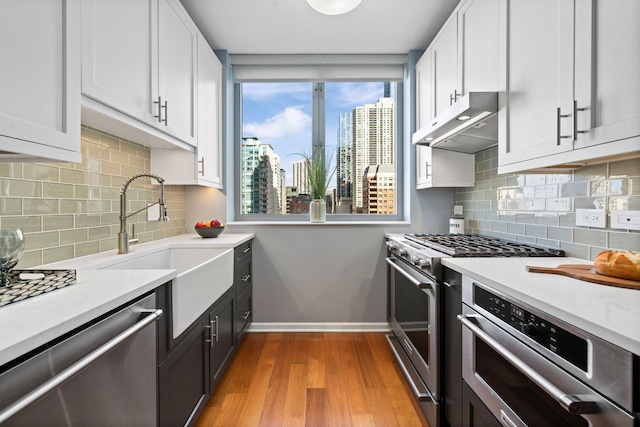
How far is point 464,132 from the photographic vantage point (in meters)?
1.89

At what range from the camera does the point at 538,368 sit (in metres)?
0.88

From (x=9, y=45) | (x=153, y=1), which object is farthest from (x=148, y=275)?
(x=153, y=1)

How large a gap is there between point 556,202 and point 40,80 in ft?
7.03

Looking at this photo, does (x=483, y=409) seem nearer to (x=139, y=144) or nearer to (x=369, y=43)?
(x=139, y=144)

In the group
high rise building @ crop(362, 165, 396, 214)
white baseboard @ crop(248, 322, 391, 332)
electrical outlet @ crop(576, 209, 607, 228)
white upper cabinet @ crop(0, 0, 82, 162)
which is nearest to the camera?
white upper cabinet @ crop(0, 0, 82, 162)

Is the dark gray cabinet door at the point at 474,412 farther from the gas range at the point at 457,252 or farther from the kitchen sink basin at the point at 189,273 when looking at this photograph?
the kitchen sink basin at the point at 189,273

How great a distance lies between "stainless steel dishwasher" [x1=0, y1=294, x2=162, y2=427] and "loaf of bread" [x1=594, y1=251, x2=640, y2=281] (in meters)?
1.46

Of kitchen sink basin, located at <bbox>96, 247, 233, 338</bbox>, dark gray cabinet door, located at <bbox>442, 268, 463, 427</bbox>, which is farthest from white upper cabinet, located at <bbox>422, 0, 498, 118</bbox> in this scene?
kitchen sink basin, located at <bbox>96, 247, 233, 338</bbox>

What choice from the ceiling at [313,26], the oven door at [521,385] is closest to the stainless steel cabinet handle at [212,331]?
the oven door at [521,385]

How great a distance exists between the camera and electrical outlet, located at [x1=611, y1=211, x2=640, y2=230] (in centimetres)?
119

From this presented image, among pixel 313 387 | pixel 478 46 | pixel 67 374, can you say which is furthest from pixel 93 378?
pixel 478 46

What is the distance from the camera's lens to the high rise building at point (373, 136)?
310 centimetres

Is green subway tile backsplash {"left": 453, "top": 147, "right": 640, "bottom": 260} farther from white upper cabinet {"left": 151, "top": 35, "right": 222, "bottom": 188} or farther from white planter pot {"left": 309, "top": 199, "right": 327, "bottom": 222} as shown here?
white upper cabinet {"left": 151, "top": 35, "right": 222, "bottom": 188}

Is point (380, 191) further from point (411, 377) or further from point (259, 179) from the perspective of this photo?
point (411, 377)
